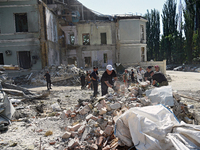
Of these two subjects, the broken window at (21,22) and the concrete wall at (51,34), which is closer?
the broken window at (21,22)

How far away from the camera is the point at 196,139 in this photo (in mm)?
2393

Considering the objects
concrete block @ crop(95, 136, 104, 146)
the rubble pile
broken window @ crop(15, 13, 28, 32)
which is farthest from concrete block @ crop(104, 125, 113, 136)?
broken window @ crop(15, 13, 28, 32)

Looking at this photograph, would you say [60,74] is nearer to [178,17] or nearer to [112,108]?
[112,108]

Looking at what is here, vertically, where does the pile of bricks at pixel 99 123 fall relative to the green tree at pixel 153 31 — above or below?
below

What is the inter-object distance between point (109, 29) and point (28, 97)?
52.0 feet

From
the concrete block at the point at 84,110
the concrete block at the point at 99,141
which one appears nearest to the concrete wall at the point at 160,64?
the concrete block at the point at 84,110

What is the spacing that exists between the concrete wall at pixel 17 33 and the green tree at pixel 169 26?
89.2ft

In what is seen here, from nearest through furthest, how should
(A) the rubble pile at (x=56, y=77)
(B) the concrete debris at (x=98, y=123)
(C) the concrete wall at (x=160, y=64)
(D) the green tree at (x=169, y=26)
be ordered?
(B) the concrete debris at (x=98, y=123)
(A) the rubble pile at (x=56, y=77)
(C) the concrete wall at (x=160, y=64)
(D) the green tree at (x=169, y=26)

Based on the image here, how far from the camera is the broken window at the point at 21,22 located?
50.1 feet

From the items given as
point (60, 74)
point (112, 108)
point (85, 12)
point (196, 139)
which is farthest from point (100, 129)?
point (85, 12)

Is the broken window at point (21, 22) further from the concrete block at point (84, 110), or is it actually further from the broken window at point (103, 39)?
the concrete block at point (84, 110)

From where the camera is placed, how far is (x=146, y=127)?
2.70 m

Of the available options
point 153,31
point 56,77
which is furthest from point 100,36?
point 153,31

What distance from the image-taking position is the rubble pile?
13.3m
